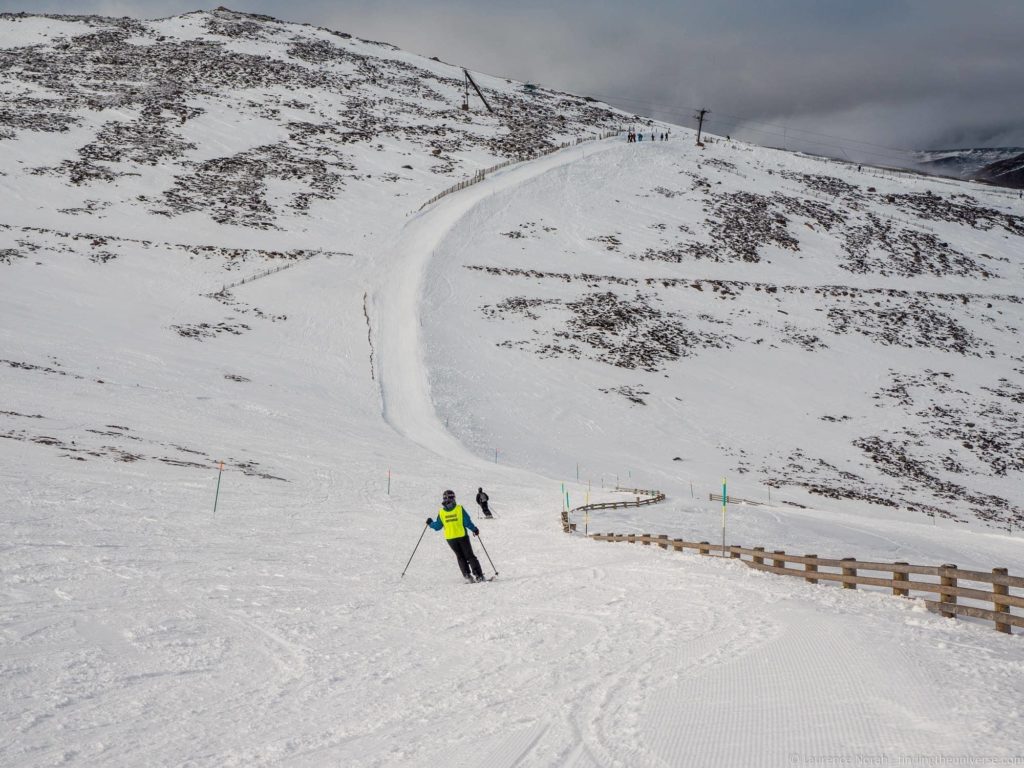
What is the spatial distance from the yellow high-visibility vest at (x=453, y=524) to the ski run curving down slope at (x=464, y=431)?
3.71 ft

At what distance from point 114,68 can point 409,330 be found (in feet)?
260

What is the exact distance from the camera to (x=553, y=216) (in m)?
70.1

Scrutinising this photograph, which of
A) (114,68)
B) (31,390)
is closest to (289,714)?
(31,390)

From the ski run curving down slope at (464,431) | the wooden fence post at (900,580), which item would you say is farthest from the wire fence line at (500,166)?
the wooden fence post at (900,580)

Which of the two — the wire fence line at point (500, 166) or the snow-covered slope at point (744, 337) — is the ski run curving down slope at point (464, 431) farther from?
the wire fence line at point (500, 166)

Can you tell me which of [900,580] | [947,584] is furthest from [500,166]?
[947,584]

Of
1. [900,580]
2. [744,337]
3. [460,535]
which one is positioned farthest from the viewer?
[744,337]

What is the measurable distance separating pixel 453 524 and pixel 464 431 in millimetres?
22213

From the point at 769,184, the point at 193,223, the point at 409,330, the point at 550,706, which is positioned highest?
the point at 769,184

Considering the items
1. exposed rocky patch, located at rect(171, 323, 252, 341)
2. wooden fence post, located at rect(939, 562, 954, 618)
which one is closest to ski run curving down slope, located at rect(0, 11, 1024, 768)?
exposed rocky patch, located at rect(171, 323, 252, 341)

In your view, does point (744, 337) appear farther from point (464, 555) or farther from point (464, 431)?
point (464, 555)

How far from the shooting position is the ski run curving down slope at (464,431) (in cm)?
630

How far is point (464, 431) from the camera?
34.9 m

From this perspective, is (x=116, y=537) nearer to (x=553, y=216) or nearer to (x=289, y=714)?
(x=289, y=714)
